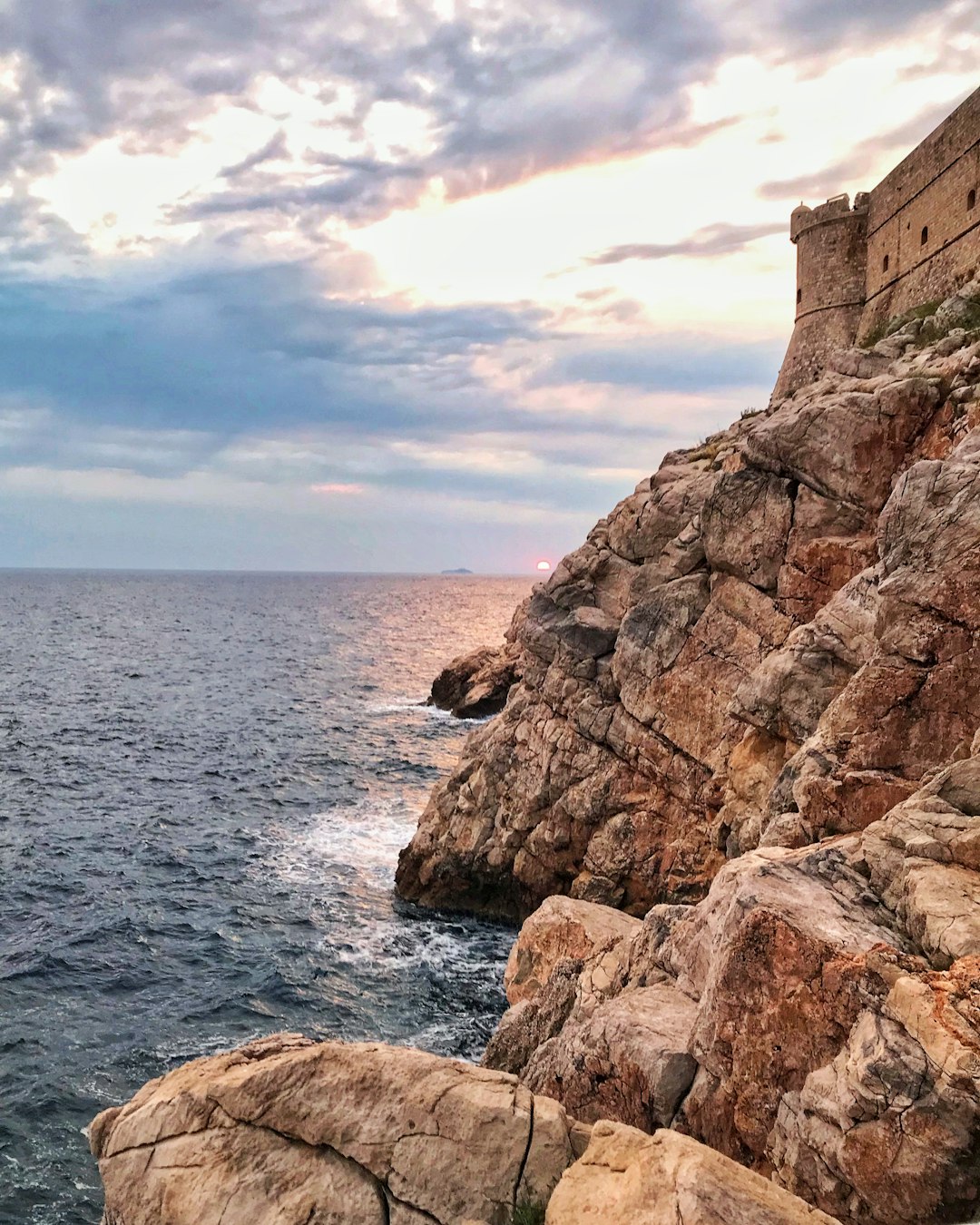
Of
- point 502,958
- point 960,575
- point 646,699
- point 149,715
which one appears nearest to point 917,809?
point 960,575

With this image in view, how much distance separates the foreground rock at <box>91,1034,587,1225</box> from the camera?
9.18 m

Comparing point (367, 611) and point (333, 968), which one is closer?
point (333, 968)

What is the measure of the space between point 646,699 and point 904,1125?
794 inches

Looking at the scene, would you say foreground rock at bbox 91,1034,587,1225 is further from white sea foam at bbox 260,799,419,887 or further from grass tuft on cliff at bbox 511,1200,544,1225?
white sea foam at bbox 260,799,419,887

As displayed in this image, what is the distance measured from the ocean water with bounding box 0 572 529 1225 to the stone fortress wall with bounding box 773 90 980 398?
3080 cm

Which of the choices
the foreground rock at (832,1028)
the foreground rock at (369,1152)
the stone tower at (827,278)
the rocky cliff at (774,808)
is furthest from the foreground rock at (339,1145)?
the stone tower at (827,278)

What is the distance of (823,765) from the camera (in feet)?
49.0

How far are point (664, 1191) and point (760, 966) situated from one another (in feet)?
10.9

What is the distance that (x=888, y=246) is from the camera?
123 ft

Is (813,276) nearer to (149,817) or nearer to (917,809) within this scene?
(917,809)

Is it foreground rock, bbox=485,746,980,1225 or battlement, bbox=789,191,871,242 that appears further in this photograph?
battlement, bbox=789,191,871,242

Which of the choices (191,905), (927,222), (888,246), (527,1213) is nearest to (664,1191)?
(527,1213)

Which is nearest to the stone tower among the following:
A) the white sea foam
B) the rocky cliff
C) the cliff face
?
the cliff face

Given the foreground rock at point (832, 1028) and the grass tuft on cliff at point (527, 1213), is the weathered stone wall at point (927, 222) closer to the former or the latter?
the foreground rock at point (832, 1028)
